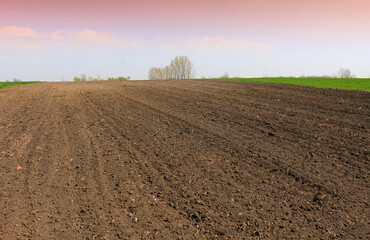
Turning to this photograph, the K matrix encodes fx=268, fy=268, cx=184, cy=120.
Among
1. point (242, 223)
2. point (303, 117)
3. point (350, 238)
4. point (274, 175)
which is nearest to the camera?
point (350, 238)

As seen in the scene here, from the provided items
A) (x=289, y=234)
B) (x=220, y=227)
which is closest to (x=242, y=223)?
(x=220, y=227)

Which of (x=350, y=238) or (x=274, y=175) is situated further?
(x=274, y=175)

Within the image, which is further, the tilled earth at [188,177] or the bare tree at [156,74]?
the bare tree at [156,74]

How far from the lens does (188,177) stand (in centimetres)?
503

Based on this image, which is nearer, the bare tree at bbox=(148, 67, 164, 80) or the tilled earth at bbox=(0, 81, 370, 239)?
the tilled earth at bbox=(0, 81, 370, 239)

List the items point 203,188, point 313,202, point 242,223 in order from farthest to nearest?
1. point 203,188
2. point 313,202
3. point 242,223

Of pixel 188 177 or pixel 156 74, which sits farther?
pixel 156 74

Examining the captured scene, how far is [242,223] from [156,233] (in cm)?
120

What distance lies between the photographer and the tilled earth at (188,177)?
3.73 meters

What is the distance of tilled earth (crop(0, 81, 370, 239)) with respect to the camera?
3.73m

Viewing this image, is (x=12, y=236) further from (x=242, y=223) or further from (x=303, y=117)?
(x=303, y=117)

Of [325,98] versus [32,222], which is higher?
[325,98]

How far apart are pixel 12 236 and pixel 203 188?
284 cm

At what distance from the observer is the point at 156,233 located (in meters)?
3.58
